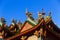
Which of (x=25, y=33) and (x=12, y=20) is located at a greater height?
(x=12, y=20)

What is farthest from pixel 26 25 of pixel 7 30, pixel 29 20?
pixel 7 30

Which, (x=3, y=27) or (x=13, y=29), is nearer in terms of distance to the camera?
(x=3, y=27)

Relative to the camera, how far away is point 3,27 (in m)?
20.3

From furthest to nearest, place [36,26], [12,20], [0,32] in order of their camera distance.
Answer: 1. [12,20]
2. [0,32]
3. [36,26]

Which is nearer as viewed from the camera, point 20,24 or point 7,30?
point 7,30

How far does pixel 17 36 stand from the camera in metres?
20.2

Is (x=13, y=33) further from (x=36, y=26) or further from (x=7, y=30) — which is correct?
(x=36, y=26)

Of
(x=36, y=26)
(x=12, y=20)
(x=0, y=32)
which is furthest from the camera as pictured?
(x=12, y=20)

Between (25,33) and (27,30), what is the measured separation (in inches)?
15.3

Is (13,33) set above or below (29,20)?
below

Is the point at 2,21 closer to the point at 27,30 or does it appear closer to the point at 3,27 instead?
the point at 3,27

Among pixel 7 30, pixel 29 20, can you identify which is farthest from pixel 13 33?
pixel 29 20

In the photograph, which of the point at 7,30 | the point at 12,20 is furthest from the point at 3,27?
the point at 12,20

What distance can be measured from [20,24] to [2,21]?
212cm
